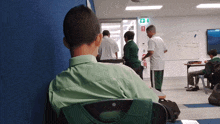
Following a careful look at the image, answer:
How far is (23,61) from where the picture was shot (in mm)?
541

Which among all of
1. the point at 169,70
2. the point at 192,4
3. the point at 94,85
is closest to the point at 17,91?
the point at 94,85

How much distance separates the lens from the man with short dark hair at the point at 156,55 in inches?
122

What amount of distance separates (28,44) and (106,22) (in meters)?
6.13

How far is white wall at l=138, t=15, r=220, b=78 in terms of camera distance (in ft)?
21.8

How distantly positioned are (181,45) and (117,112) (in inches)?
270

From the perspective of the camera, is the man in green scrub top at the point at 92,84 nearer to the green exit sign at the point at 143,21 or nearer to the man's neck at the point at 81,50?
the man's neck at the point at 81,50

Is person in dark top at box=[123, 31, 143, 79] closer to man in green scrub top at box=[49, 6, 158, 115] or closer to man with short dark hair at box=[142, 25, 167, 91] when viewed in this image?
man with short dark hair at box=[142, 25, 167, 91]

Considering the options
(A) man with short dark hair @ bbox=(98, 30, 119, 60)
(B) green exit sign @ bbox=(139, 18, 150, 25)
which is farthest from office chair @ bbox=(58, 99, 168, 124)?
(B) green exit sign @ bbox=(139, 18, 150, 25)

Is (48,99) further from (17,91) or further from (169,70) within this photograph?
(169,70)

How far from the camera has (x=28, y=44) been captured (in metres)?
0.59

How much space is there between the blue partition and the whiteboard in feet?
21.2

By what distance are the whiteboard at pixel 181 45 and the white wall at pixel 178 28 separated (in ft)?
0.43

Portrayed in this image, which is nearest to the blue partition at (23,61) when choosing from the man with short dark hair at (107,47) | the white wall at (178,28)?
the man with short dark hair at (107,47)

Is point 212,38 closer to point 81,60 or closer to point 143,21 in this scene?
point 143,21
